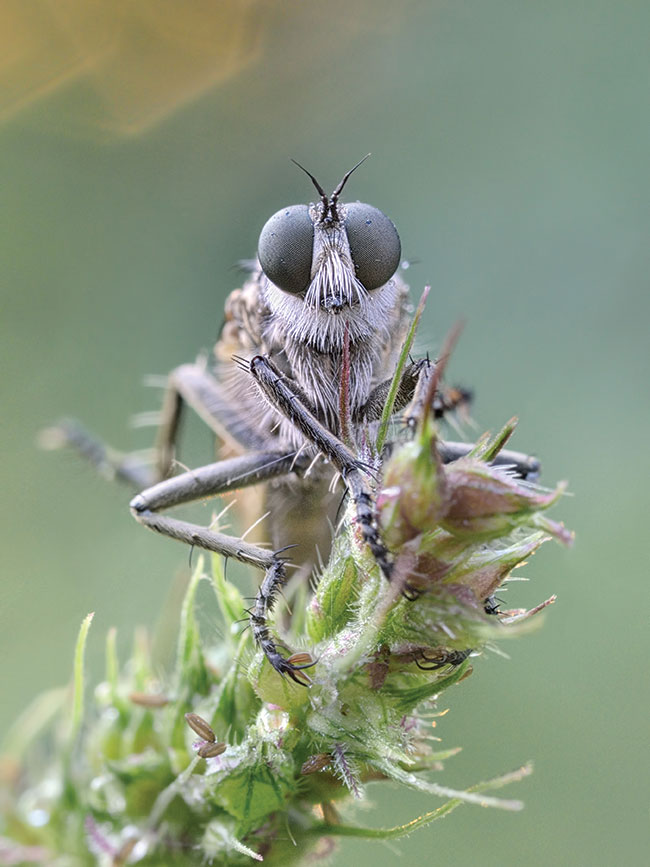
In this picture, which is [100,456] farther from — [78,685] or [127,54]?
[127,54]

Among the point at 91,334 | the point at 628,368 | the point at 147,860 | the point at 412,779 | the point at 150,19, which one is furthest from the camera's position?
the point at 150,19

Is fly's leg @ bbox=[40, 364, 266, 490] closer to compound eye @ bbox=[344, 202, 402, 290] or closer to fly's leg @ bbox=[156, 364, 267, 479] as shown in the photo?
fly's leg @ bbox=[156, 364, 267, 479]

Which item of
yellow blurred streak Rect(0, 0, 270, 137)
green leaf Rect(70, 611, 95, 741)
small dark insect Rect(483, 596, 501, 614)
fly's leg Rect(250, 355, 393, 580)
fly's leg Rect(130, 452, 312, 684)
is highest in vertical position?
yellow blurred streak Rect(0, 0, 270, 137)

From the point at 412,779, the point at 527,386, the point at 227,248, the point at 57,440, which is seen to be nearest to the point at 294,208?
the point at 412,779

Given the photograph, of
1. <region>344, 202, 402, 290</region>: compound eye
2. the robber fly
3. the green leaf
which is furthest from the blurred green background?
the green leaf

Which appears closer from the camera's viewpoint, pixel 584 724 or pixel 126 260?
pixel 584 724

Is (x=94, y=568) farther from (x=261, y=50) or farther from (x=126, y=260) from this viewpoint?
(x=261, y=50)
